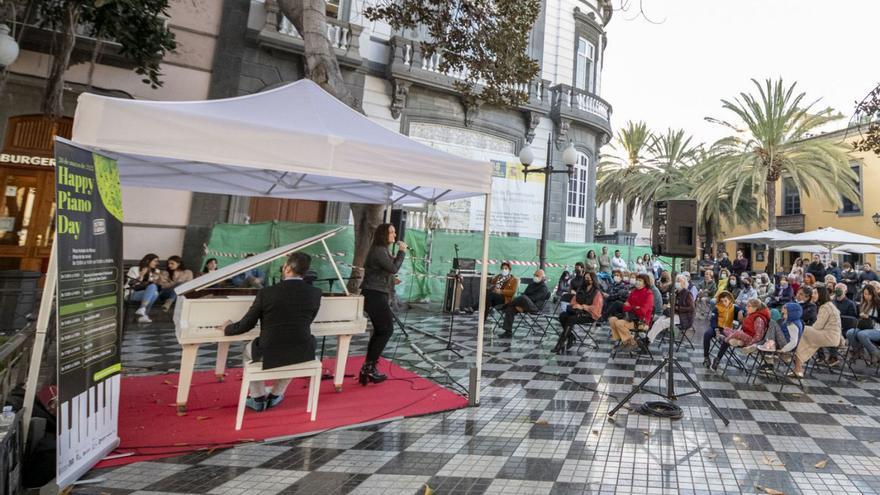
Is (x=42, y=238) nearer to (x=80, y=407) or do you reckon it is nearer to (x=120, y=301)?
(x=120, y=301)

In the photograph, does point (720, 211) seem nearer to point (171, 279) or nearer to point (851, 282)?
point (851, 282)

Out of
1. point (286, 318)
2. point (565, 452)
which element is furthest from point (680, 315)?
point (286, 318)

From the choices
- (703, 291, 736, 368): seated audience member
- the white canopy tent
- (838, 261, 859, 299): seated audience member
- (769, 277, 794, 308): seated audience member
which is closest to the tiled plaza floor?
the white canopy tent

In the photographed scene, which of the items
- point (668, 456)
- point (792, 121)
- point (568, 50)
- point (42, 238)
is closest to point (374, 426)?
point (668, 456)

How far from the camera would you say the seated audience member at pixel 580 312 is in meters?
7.50

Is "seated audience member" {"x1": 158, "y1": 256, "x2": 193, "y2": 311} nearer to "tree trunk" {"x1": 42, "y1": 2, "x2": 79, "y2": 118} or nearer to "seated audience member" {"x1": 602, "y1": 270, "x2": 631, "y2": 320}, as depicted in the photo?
"tree trunk" {"x1": 42, "y1": 2, "x2": 79, "y2": 118}

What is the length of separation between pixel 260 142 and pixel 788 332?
7320 mm

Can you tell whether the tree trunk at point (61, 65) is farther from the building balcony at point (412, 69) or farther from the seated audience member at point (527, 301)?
the seated audience member at point (527, 301)

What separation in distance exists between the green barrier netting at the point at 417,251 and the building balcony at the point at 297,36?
4.53 m

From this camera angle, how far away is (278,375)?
380cm

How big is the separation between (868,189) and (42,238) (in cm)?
3699

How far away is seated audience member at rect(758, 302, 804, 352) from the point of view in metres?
5.89

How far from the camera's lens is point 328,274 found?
34.6 feet

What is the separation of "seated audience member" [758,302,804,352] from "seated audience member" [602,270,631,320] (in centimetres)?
257
